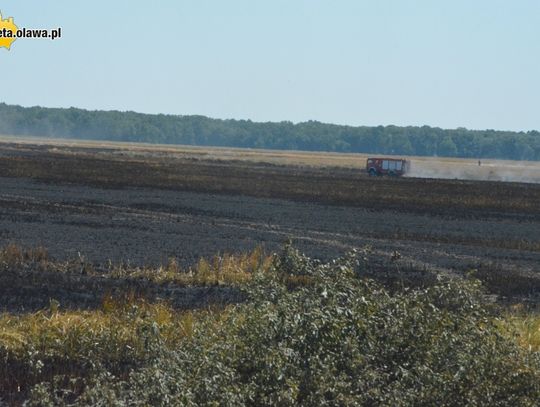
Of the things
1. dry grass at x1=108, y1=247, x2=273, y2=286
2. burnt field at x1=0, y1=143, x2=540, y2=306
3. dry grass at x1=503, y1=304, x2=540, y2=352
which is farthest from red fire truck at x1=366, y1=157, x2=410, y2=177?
dry grass at x1=503, y1=304, x2=540, y2=352

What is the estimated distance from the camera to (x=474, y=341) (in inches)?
489

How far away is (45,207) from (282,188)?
2402 centimetres

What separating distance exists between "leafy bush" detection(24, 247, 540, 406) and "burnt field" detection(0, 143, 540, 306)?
12.5 meters

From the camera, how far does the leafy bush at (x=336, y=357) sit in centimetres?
1080

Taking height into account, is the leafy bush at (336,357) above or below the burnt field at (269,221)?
above

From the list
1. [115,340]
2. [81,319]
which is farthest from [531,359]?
[81,319]

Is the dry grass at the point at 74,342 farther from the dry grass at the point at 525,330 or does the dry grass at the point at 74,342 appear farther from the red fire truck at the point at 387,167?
the red fire truck at the point at 387,167

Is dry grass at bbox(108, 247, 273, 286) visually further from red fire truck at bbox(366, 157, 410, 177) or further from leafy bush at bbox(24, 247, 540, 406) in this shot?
red fire truck at bbox(366, 157, 410, 177)

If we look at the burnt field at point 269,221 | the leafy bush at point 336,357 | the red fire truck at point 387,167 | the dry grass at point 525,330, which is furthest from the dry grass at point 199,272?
→ the red fire truck at point 387,167

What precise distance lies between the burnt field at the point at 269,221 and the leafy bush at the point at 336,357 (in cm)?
1249

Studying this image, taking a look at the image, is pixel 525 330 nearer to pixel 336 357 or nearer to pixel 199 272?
pixel 336 357

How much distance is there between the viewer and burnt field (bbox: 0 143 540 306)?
2889 centimetres

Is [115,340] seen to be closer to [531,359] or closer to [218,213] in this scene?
[531,359]

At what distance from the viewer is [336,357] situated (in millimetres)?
11914
